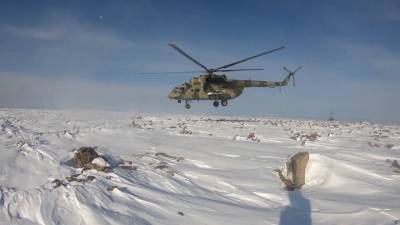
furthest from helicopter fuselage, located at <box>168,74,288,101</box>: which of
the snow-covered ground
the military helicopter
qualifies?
the snow-covered ground

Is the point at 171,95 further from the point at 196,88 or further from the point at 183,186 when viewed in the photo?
the point at 183,186

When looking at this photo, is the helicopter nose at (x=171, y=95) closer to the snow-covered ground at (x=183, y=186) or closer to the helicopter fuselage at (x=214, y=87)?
the helicopter fuselage at (x=214, y=87)

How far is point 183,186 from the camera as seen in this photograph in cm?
891

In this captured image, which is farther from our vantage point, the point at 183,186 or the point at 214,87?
the point at 214,87

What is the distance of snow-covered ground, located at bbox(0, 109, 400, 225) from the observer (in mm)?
6816

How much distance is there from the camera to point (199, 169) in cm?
1034

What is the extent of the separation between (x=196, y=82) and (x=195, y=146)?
30.3 feet

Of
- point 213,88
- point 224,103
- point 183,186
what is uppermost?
point 213,88

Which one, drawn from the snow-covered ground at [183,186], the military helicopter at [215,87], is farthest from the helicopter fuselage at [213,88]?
the snow-covered ground at [183,186]

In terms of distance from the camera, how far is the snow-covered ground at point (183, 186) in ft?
22.4

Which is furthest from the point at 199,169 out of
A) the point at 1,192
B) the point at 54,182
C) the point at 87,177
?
the point at 1,192

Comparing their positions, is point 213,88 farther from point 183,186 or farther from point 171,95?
point 183,186

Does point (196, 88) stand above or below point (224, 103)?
above

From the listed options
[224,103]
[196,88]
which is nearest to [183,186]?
[224,103]
